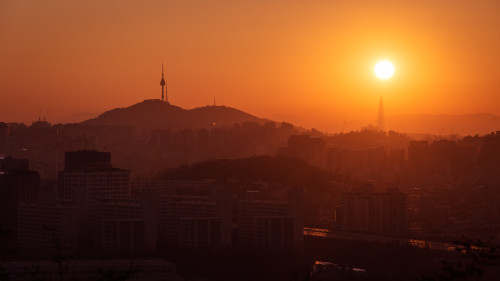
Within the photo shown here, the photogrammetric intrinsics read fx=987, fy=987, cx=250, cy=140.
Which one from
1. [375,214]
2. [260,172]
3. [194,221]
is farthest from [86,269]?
[260,172]

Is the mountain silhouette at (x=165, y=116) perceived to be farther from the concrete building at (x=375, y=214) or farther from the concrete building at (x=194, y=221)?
the concrete building at (x=194, y=221)

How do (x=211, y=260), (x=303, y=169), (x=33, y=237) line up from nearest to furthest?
(x=211, y=260) → (x=33, y=237) → (x=303, y=169)

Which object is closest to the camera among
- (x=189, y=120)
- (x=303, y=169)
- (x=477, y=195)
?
(x=477, y=195)

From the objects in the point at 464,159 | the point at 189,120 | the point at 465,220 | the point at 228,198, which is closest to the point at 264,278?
the point at 228,198

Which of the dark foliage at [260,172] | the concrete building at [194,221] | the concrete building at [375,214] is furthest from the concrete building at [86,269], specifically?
the dark foliage at [260,172]

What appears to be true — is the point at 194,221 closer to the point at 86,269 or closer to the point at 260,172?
the point at 86,269

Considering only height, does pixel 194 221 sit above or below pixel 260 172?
below

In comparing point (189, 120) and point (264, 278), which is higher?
point (189, 120)

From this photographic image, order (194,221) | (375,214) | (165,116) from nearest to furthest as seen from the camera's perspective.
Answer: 1. (194,221)
2. (375,214)
3. (165,116)

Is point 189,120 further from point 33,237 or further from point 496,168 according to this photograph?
point 33,237
